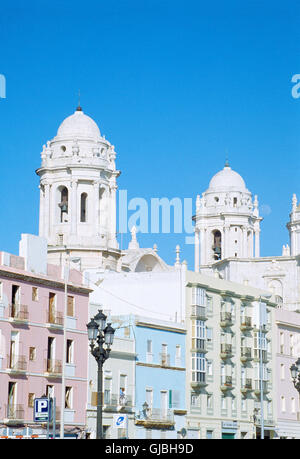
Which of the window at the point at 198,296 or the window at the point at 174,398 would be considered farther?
the window at the point at 198,296

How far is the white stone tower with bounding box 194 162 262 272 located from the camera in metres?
134

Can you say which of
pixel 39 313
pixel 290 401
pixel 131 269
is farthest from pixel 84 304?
pixel 131 269

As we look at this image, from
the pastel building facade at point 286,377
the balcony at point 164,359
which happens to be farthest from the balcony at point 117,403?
the pastel building facade at point 286,377

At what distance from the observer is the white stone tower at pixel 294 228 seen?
133750 millimetres

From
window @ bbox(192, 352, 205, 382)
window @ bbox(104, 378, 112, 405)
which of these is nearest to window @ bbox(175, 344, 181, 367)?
window @ bbox(192, 352, 205, 382)

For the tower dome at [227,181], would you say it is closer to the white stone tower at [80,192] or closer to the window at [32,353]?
the white stone tower at [80,192]

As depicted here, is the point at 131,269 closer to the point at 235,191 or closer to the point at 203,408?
the point at 203,408

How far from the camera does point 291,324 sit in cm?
8319

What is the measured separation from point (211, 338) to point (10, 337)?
20146mm

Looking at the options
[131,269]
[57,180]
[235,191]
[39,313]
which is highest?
[235,191]

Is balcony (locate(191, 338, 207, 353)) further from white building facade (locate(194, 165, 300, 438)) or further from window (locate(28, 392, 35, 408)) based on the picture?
white building facade (locate(194, 165, 300, 438))

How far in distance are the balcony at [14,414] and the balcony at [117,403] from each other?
6.80 metres

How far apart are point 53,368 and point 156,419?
9759 millimetres

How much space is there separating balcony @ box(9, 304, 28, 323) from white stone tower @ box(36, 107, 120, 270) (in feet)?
109
